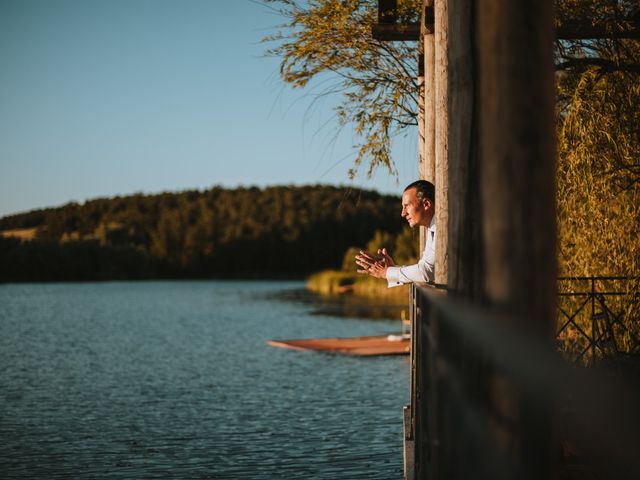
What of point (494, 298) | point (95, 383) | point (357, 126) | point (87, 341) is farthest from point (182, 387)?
point (494, 298)

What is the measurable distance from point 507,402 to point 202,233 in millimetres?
114347

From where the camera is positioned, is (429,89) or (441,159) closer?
(441,159)

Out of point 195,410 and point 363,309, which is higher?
point 363,309

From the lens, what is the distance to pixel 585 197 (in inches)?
292

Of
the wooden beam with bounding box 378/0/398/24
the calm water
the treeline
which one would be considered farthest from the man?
the treeline

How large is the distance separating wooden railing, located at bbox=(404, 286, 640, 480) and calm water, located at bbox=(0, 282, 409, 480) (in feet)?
18.9

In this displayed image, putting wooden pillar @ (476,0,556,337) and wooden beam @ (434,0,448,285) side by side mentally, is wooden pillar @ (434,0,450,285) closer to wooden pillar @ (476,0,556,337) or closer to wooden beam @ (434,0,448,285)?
wooden beam @ (434,0,448,285)

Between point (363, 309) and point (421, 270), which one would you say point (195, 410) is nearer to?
point (421, 270)

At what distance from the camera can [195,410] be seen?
38.3 feet

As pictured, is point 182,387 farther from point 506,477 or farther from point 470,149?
point 506,477

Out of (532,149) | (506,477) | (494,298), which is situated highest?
(532,149)

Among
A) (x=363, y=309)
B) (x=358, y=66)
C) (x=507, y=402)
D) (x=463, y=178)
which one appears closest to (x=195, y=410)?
(x=358, y=66)

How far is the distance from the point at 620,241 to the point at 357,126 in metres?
2.78

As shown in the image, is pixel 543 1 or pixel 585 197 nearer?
pixel 543 1
